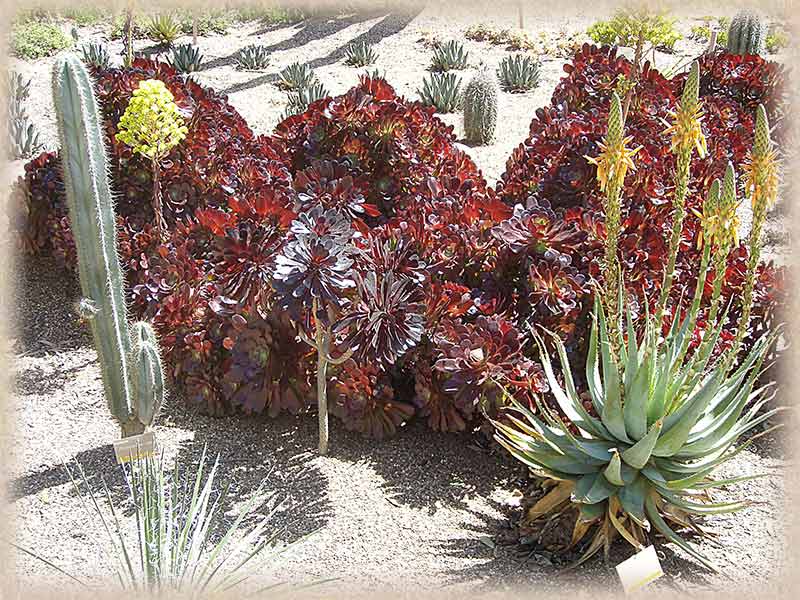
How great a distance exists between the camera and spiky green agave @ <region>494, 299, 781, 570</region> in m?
3.18

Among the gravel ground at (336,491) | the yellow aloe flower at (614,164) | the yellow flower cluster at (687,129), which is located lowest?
the gravel ground at (336,491)

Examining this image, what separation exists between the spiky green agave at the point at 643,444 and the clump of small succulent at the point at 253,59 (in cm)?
738

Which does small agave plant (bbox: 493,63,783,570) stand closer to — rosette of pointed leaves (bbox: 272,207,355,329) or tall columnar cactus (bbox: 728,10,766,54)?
rosette of pointed leaves (bbox: 272,207,355,329)

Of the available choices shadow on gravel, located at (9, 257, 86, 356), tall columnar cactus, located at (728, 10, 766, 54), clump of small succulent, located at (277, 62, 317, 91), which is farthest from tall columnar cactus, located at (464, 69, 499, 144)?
shadow on gravel, located at (9, 257, 86, 356)

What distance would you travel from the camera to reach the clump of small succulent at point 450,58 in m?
10.1

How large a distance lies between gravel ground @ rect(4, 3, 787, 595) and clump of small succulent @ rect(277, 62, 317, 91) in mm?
4154

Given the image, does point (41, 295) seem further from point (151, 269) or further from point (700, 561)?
point (700, 561)

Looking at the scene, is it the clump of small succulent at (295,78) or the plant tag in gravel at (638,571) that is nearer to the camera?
the plant tag in gravel at (638,571)

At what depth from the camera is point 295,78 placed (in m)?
9.05

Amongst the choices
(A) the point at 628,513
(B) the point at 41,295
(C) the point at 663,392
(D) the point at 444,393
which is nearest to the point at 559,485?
(A) the point at 628,513

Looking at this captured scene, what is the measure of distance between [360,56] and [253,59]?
123 centimetres

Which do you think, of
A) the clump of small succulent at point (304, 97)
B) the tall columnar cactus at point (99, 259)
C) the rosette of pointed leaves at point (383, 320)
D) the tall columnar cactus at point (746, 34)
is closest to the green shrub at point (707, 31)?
the tall columnar cactus at point (746, 34)

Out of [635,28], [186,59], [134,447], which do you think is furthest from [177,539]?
[186,59]

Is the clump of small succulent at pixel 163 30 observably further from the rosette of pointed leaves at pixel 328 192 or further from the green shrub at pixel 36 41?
the rosette of pointed leaves at pixel 328 192
